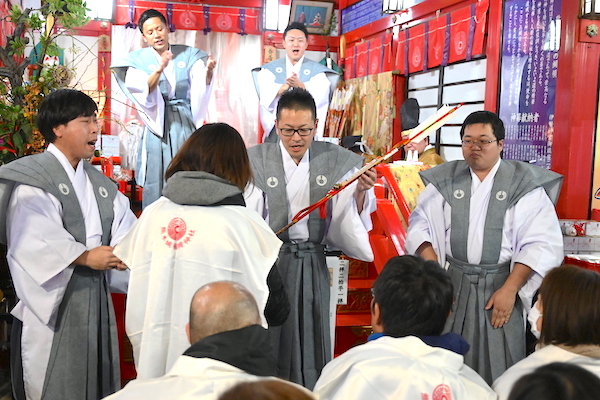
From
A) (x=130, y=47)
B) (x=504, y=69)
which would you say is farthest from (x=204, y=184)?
(x=130, y=47)

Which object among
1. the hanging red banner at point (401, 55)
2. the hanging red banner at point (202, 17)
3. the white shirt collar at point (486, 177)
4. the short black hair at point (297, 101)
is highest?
the hanging red banner at point (202, 17)

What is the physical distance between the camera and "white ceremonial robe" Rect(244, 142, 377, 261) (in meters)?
3.53

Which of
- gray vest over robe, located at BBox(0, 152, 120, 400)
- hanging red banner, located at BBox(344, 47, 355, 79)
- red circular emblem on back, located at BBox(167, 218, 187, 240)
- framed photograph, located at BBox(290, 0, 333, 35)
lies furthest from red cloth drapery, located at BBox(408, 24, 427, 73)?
red circular emblem on back, located at BBox(167, 218, 187, 240)

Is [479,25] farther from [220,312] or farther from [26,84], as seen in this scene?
[220,312]

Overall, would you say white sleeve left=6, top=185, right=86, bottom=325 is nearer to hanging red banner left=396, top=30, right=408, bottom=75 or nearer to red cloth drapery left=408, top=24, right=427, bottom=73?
red cloth drapery left=408, top=24, right=427, bottom=73

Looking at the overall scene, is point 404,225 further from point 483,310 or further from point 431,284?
point 431,284

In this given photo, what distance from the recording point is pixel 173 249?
2635 millimetres

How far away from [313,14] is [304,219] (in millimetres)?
10500

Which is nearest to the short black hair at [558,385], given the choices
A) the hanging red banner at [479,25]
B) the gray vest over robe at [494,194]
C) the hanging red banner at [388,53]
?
the gray vest over robe at [494,194]

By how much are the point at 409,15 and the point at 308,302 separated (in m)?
8.00

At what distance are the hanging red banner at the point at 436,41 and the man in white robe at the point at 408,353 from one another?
25.1ft

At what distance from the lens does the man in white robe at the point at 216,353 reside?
1.55 metres

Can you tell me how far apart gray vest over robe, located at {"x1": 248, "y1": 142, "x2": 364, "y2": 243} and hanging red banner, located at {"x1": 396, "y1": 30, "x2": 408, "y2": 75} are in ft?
24.0

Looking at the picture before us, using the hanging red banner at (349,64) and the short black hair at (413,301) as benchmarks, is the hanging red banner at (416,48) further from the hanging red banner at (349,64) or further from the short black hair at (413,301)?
the short black hair at (413,301)
